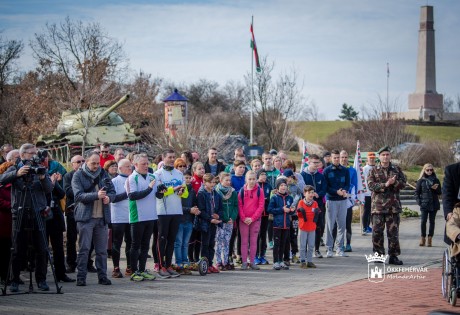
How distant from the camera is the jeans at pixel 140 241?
38.7 feet

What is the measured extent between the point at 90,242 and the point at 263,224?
13.6ft

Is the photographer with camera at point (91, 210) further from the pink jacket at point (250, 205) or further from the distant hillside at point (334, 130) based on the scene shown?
the distant hillside at point (334, 130)

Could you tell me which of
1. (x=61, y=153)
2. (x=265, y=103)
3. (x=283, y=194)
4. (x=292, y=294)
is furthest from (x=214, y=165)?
(x=265, y=103)

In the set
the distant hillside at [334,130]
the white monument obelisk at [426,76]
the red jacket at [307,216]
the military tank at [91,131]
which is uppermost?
the white monument obelisk at [426,76]

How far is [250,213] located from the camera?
13.6 metres

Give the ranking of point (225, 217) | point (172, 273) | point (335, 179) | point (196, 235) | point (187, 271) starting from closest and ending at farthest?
1. point (172, 273)
2. point (187, 271)
3. point (225, 217)
4. point (196, 235)
5. point (335, 179)

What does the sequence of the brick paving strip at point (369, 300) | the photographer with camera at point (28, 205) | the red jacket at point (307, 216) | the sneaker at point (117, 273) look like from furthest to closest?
the red jacket at point (307, 216) → the sneaker at point (117, 273) → the photographer with camera at point (28, 205) → the brick paving strip at point (369, 300)

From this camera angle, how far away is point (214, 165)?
15430 mm

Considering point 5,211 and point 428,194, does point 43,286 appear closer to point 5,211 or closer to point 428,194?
point 5,211

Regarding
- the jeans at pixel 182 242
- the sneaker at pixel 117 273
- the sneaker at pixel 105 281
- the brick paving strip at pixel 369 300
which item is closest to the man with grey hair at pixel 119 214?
the sneaker at pixel 117 273

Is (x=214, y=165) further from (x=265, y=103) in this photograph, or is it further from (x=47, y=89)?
(x=47, y=89)

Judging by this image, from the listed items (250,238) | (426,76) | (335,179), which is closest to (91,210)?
(250,238)

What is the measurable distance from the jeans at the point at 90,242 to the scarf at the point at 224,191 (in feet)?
8.50

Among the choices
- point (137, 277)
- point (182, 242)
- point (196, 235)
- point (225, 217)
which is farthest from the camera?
point (196, 235)
